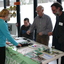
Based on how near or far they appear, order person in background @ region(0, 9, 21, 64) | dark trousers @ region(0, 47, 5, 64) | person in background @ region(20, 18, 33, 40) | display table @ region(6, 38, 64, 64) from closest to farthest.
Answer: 1. display table @ region(6, 38, 64, 64)
2. person in background @ region(0, 9, 21, 64)
3. dark trousers @ region(0, 47, 5, 64)
4. person in background @ region(20, 18, 33, 40)

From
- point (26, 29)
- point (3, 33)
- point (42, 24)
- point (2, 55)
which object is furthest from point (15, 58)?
point (26, 29)

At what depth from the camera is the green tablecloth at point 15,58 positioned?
6.10ft

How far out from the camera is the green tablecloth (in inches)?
73.2

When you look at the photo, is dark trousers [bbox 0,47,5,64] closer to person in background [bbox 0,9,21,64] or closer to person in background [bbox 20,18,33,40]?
person in background [bbox 0,9,21,64]

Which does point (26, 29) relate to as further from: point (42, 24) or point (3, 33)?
point (3, 33)

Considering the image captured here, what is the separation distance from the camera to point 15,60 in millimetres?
2100

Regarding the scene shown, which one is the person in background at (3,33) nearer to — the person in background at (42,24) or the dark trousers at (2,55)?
the dark trousers at (2,55)

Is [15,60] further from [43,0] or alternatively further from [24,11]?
[24,11]

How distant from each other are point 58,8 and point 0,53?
141 centimetres

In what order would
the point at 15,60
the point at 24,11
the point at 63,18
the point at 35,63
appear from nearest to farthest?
the point at 35,63, the point at 15,60, the point at 63,18, the point at 24,11

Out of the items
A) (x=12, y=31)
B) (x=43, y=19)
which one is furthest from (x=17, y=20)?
(x=43, y=19)

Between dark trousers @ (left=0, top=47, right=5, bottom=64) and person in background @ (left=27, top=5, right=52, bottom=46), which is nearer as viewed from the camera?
dark trousers @ (left=0, top=47, right=5, bottom=64)

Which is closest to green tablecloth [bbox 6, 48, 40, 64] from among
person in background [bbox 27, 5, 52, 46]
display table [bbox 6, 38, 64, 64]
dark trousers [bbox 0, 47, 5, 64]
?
display table [bbox 6, 38, 64, 64]

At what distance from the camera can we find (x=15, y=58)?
211 centimetres
